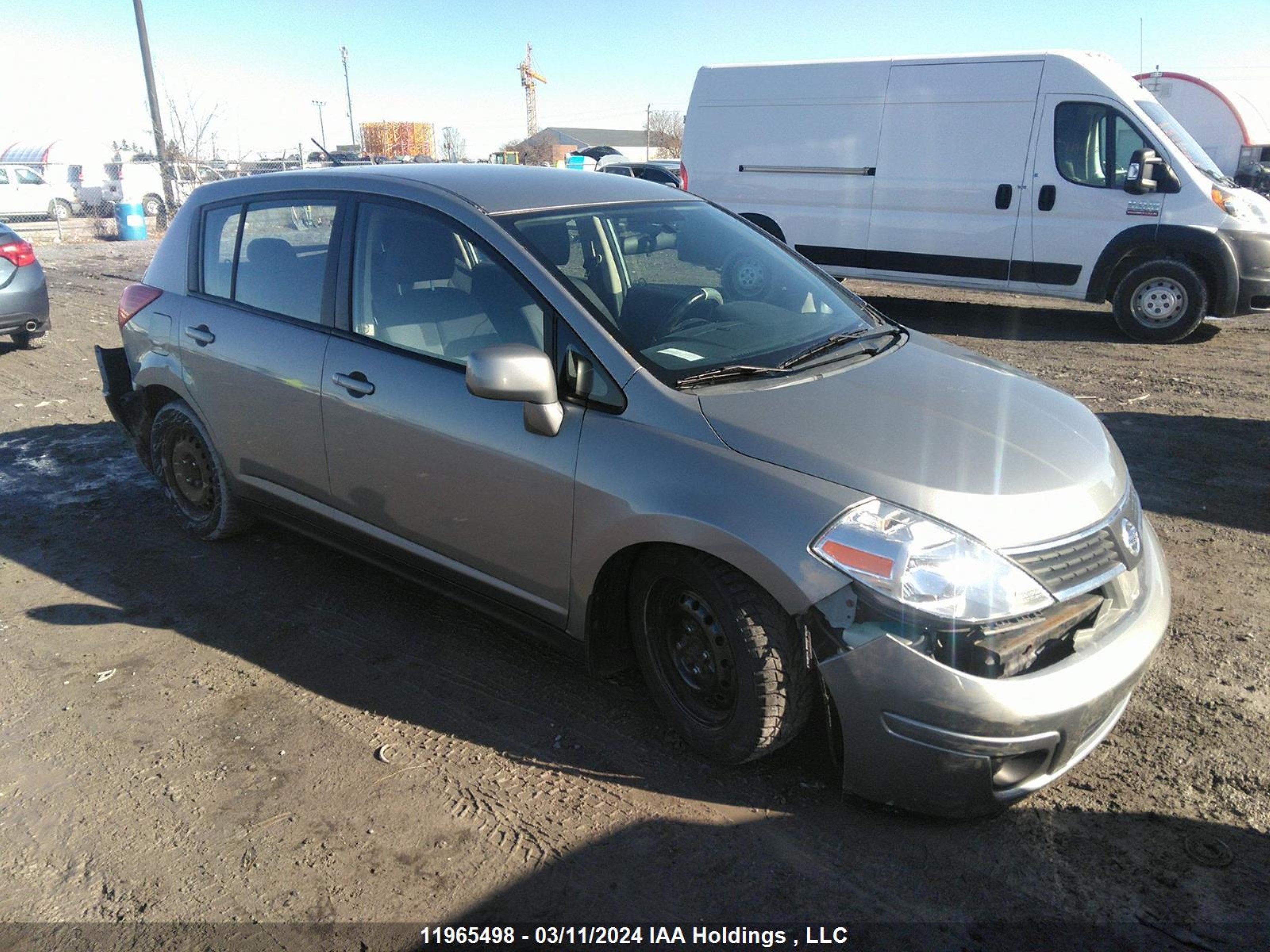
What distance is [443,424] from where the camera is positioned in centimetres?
322

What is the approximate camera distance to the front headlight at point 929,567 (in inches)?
92.7

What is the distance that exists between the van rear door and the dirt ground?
19.2 ft

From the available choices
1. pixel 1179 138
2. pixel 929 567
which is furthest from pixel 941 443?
pixel 1179 138

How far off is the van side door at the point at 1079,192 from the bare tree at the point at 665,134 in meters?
49.6

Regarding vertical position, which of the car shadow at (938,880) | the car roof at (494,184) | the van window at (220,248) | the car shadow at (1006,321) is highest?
the car roof at (494,184)

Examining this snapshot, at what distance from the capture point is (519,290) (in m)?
3.14

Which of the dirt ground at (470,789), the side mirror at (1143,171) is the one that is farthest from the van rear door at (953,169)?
the dirt ground at (470,789)

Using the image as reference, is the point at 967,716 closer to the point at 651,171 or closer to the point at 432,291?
the point at 432,291

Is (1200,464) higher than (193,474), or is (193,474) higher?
(193,474)

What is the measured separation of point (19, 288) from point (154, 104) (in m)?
15.0

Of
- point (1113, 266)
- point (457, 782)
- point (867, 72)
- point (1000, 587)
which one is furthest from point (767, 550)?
point (867, 72)

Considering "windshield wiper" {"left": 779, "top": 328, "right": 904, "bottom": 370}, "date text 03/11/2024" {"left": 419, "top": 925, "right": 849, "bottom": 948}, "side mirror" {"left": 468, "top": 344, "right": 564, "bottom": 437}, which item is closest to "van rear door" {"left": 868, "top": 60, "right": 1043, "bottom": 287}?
"windshield wiper" {"left": 779, "top": 328, "right": 904, "bottom": 370}

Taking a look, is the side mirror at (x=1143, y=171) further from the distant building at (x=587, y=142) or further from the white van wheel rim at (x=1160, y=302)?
the distant building at (x=587, y=142)

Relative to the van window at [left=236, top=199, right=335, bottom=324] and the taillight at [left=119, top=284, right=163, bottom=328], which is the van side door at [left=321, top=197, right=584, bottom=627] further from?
the taillight at [left=119, top=284, right=163, bottom=328]
